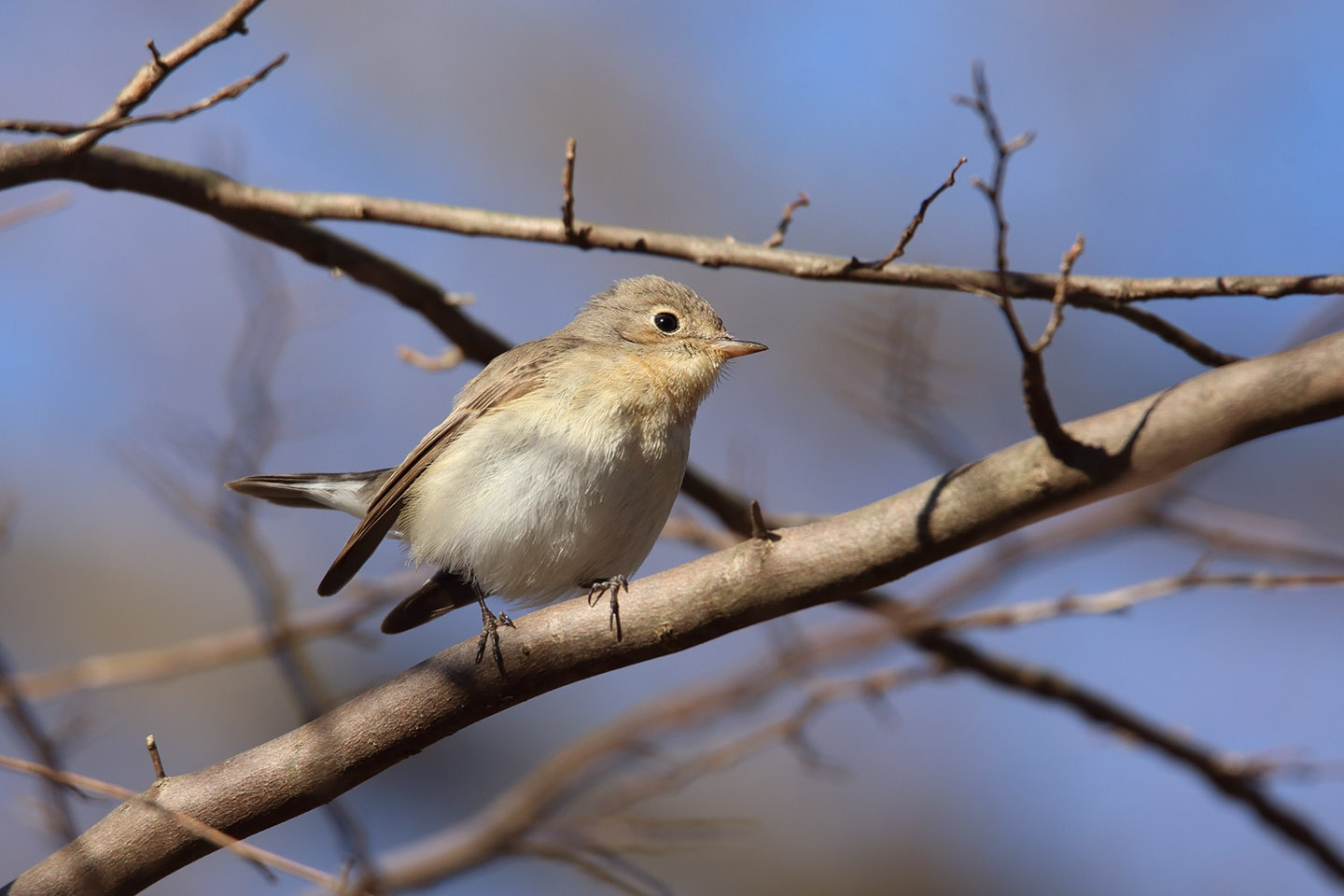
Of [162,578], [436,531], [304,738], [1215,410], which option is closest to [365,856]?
[304,738]

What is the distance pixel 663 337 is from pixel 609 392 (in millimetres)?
768

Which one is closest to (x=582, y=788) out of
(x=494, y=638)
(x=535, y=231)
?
(x=494, y=638)

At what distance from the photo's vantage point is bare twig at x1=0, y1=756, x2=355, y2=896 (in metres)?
2.39

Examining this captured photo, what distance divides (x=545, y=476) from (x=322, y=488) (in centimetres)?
147

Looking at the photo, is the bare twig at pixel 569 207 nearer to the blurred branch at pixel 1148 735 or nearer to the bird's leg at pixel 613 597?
the bird's leg at pixel 613 597

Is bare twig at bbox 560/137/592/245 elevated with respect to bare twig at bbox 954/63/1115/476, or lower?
elevated

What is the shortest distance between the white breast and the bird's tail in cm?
73

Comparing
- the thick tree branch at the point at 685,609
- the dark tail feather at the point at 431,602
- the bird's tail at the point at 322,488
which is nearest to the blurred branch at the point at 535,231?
the thick tree branch at the point at 685,609

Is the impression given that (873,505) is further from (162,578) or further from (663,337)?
(162,578)

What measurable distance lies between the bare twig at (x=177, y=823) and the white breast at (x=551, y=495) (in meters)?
1.60

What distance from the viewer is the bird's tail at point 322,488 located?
5078 millimetres

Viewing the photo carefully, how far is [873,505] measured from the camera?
9.43 feet

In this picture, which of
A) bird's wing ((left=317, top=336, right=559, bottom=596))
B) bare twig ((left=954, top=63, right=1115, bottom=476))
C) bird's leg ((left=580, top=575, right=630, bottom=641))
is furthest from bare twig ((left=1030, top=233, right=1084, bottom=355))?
bird's wing ((left=317, top=336, right=559, bottom=596))

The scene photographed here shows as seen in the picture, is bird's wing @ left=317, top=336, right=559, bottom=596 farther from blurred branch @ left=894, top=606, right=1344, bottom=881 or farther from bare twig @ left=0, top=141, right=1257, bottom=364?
blurred branch @ left=894, top=606, right=1344, bottom=881
